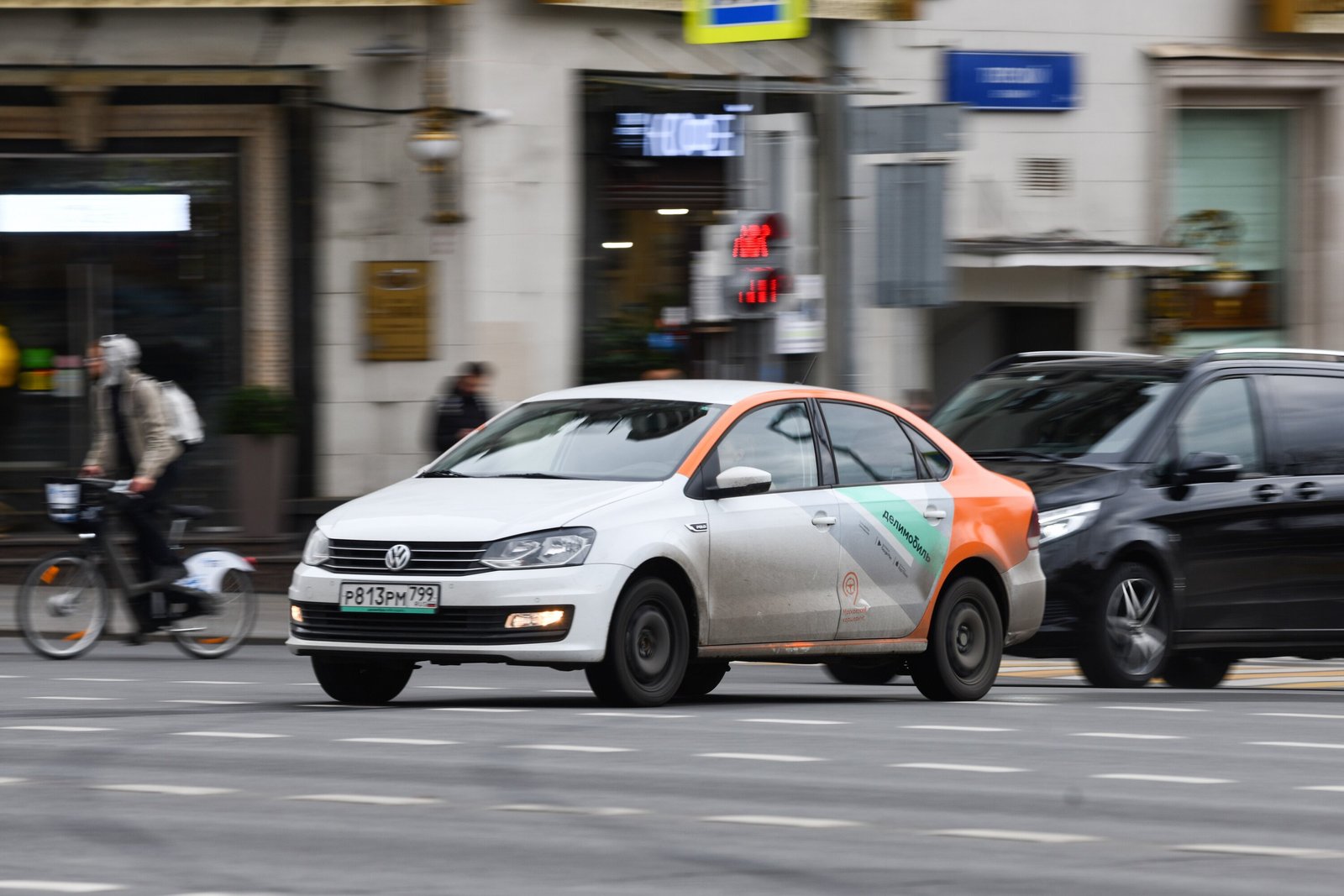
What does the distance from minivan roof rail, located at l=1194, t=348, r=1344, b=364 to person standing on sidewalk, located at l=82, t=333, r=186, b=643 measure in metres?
5.97

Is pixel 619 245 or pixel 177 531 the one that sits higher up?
pixel 619 245

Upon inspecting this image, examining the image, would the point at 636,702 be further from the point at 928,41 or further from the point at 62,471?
the point at 928,41

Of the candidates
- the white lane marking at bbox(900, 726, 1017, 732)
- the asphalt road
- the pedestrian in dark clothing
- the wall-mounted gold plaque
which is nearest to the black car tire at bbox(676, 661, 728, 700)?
the asphalt road

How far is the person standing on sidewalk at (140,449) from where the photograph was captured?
14.0m

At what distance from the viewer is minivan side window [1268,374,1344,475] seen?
1287cm

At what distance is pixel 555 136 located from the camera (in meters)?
20.4

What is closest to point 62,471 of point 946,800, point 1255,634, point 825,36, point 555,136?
point 555,136

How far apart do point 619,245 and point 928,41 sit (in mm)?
3505

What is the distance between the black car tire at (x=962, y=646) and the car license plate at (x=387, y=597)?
107 inches

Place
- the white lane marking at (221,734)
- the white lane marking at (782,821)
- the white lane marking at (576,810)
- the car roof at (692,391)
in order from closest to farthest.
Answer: the white lane marking at (782,821), the white lane marking at (576,810), the white lane marking at (221,734), the car roof at (692,391)

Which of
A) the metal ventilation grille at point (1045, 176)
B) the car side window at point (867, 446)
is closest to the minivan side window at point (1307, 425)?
the car side window at point (867, 446)

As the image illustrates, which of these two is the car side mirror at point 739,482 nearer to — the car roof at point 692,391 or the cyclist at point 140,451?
the car roof at point 692,391

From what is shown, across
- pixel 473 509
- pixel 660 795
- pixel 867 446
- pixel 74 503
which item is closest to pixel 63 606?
pixel 74 503

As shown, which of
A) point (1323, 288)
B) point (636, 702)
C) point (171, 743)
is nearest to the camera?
point (171, 743)
